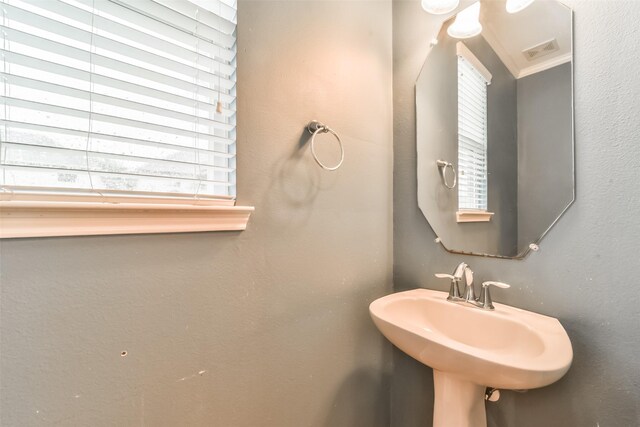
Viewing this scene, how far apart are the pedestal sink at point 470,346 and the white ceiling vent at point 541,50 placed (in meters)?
0.84

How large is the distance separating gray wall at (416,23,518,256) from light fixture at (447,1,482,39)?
3cm

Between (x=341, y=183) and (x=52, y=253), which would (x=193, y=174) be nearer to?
(x=52, y=253)

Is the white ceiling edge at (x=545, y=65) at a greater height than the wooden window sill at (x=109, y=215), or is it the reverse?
the white ceiling edge at (x=545, y=65)

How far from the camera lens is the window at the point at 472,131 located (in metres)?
1.05

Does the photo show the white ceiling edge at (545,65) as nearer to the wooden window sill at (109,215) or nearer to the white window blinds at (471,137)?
the white window blinds at (471,137)

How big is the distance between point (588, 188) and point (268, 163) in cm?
94

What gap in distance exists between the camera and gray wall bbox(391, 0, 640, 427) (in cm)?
74

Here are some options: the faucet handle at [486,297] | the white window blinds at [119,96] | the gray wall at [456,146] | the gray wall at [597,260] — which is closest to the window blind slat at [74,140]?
the white window blinds at [119,96]

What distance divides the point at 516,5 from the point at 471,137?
0.45 metres

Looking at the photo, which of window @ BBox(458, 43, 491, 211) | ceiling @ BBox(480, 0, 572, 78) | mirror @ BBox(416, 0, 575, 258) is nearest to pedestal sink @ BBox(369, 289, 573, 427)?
mirror @ BBox(416, 0, 575, 258)

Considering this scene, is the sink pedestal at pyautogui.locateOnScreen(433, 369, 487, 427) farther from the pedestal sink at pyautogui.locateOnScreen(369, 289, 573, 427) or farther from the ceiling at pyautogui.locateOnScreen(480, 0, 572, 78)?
the ceiling at pyautogui.locateOnScreen(480, 0, 572, 78)

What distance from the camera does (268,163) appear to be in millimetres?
876

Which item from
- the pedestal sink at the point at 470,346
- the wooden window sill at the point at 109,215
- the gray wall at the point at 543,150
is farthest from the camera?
the gray wall at the point at 543,150

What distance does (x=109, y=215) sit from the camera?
2.02ft
